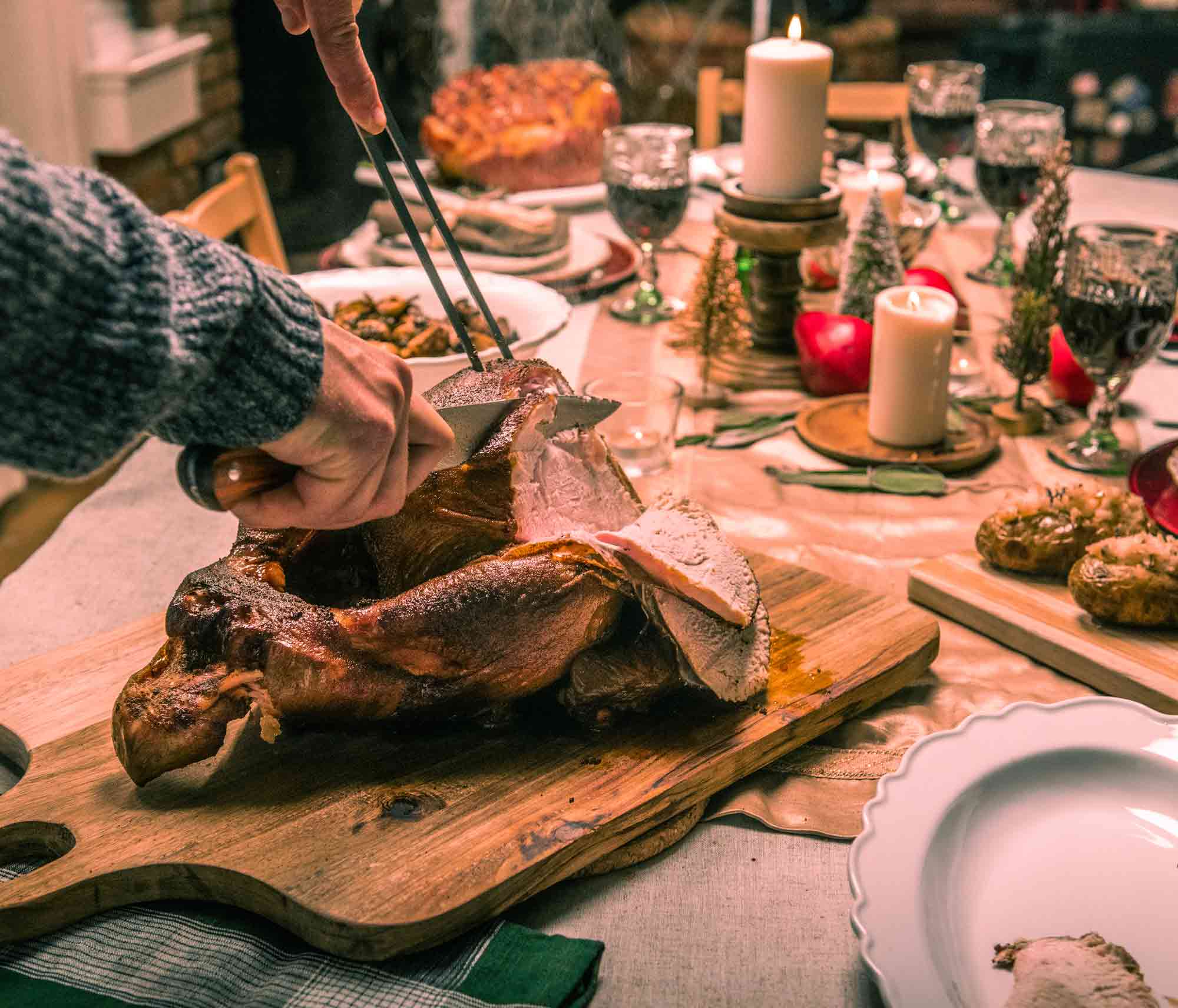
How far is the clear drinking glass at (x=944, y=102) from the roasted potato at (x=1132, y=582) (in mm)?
1587

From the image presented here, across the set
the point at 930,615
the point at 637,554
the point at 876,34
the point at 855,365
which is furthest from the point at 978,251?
the point at 876,34

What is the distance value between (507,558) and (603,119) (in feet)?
6.81

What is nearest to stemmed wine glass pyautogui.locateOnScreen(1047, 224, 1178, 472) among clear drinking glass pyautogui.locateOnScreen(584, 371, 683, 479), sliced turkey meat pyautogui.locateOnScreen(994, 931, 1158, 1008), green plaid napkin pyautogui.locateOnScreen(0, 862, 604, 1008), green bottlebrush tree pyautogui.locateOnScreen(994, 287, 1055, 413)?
green bottlebrush tree pyautogui.locateOnScreen(994, 287, 1055, 413)

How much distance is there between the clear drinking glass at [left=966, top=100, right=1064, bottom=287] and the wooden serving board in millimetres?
1031

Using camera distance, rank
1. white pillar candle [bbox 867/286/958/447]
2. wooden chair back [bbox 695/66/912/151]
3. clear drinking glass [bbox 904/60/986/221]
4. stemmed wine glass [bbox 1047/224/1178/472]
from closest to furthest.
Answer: stemmed wine glass [bbox 1047/224/1178/472] → white pillar candle [bbox 867/286/958/447] → clear drinking glass [bbox 904/60/986/221] → wooden chair back [bbox 695/66/912/151]

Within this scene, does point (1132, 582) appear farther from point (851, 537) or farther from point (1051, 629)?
point (851, 537)

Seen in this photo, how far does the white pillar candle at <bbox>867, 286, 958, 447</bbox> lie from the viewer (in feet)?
5.37

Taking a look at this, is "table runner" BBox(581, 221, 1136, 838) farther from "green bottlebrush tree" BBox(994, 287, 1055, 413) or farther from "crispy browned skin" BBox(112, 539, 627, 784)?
"crispy browned skin" BBox(112, 539, 627, 784)

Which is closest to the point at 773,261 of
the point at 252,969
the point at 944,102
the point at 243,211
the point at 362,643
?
the point at 944,102

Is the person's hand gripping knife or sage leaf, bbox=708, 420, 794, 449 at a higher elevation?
the person's hand gripping knife

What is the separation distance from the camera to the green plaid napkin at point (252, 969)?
0.85 metres

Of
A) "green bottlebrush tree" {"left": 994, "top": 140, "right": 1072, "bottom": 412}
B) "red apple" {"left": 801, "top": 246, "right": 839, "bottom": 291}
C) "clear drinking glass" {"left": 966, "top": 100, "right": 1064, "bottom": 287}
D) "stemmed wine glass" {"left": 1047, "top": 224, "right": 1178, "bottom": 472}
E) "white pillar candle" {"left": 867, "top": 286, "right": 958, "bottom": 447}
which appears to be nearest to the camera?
"stemmed wine glass" {"left": 1047, "top": 224, "right": 1178, "bottom": 472}

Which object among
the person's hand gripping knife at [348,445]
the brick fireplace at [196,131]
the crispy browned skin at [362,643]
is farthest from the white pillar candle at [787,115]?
the brick fireplace at [196,131]

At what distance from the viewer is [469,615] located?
101cm
